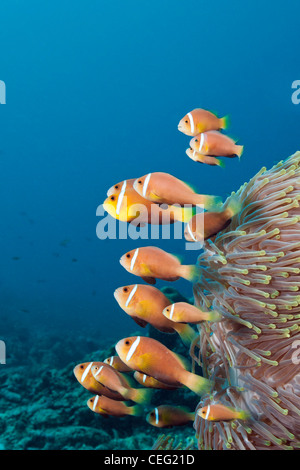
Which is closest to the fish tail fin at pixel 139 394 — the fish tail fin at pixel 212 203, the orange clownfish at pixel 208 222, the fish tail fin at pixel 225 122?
the orange clownfish at pixel 208 222

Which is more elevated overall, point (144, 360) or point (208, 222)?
point (208, 222)

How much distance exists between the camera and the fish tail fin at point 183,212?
187 centimetres

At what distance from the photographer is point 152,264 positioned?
1916 mm

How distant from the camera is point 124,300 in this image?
74.7 inches

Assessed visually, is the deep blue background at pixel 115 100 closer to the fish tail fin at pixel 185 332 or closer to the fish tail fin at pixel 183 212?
the fish tail fin at pixel 185 332

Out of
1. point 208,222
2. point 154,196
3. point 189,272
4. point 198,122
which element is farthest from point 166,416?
point 198,122

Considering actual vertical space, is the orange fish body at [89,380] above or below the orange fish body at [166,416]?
above

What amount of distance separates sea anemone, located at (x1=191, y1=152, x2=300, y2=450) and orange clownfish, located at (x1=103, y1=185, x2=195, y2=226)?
41 cm

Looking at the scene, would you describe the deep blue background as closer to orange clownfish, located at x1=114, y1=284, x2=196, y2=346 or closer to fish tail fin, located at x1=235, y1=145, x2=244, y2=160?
fish tail fin, located at x1=235, y1=145, x2=244, y2=160

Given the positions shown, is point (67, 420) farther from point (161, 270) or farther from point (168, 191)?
point (168, 191)

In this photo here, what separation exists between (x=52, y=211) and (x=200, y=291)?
8107 centimetres

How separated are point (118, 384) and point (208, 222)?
129 cm

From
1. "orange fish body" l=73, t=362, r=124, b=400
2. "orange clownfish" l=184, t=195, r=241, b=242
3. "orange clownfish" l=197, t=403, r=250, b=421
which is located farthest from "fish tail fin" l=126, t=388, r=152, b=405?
"orange clownfish" l=184, t=195, r=241, b=242

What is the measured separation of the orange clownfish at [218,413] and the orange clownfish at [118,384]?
1.73ft
